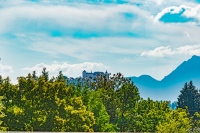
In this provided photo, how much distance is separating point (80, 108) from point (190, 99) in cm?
774

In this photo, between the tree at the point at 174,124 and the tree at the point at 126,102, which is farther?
the tree at the point at 126,102

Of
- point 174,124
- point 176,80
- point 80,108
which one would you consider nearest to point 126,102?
point 174,124

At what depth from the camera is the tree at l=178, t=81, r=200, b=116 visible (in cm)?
1620

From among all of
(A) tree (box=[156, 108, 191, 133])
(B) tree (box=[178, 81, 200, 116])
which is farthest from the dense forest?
(B) tree (box=[178, 81, 200, 116])

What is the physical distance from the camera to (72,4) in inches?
420

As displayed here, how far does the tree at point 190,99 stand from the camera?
1620cm

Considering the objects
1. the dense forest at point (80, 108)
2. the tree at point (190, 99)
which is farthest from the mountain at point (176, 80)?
the dense forest at point (80, 108)

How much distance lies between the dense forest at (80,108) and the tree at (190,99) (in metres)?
2.27

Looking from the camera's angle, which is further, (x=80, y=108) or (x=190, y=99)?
(x=190, y=99)

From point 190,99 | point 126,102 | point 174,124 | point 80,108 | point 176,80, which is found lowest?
point 174,124

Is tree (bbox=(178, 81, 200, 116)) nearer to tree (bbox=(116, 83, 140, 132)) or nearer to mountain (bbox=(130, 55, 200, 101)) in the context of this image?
tree (bbox=(116, 83, 140, 132))

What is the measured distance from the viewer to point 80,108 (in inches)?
424

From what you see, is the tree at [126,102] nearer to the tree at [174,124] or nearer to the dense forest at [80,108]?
the dense forest at [80,108]

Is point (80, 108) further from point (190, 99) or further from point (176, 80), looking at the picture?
point (176, 80)
